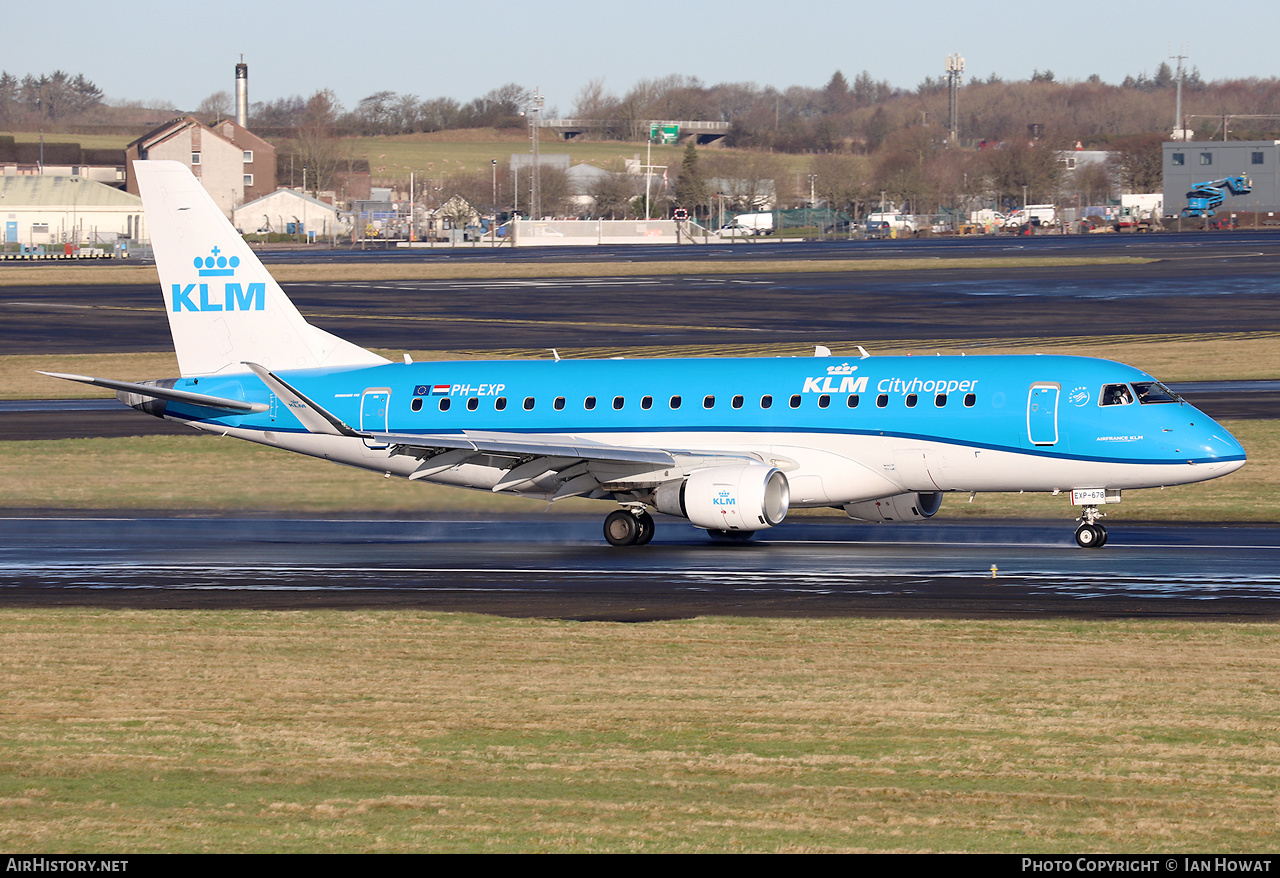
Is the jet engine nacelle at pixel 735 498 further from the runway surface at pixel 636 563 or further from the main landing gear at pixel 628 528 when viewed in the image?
the main landing gear at pixel 628 528

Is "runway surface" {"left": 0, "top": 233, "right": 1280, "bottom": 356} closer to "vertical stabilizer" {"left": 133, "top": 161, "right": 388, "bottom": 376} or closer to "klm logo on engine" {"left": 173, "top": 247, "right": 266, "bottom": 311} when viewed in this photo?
"vertical stabilizer" {"left": 133, "top": 161, "right": 388, "bottom": 376}

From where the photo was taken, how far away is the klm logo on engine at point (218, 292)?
139ft

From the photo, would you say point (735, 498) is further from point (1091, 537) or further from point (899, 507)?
point (1091, 537)

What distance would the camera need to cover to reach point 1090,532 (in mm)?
35875

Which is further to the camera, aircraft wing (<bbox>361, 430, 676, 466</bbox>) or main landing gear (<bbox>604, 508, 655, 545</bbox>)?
main landing gear (<bbox>604, 508, 655, 545</bbox>)

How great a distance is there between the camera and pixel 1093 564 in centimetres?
3303

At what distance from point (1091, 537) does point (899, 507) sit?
4536 mm

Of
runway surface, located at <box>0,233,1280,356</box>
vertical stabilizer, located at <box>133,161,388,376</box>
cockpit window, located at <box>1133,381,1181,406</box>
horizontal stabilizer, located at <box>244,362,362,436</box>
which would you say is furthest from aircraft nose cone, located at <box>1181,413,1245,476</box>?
runway surface, located at <box>0,233,1280,356</box>

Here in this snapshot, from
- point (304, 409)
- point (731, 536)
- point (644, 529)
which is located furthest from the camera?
point (731, 536)

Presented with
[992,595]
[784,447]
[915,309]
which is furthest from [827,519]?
[915,309]

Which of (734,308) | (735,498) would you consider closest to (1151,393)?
(735,498)

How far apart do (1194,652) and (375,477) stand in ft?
95.5

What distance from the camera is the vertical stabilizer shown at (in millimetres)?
42406

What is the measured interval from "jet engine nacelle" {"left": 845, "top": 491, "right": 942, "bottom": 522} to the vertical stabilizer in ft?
46.9
